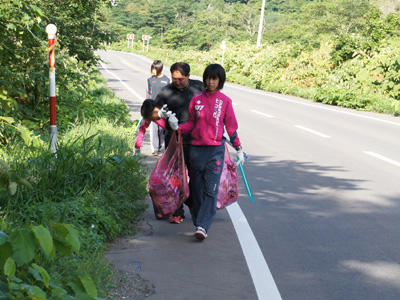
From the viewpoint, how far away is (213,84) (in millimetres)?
5039

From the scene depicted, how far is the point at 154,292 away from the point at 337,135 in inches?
382

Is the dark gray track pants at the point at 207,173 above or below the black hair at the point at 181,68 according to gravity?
below

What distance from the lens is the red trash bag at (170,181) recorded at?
5.34m

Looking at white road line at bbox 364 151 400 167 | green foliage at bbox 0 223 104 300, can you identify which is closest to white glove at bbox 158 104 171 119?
green foliage at bbox 0 223 104 300

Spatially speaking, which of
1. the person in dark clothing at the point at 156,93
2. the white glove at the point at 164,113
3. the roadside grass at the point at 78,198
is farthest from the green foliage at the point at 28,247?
the person in dark clothing at the point at 156,93

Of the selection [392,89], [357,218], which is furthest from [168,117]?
Result: [392,89]

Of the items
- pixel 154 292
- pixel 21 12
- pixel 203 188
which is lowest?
pixel 154 292

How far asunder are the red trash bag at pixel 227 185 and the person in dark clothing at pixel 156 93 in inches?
164

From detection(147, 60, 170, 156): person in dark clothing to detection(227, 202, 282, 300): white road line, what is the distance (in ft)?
12.4

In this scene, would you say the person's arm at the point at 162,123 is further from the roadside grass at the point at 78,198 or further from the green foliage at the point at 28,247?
the green foliage at the point at 28,247

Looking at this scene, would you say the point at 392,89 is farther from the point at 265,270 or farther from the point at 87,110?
the point at 265,270

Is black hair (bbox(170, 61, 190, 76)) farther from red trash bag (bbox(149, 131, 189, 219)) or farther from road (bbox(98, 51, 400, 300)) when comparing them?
road (bbox(98, 51, 400, 300))

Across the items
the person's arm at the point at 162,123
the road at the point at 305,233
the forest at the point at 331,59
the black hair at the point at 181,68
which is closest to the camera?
the road at the point at 305,233

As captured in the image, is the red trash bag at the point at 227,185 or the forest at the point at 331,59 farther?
the forest at the point at 331,59
